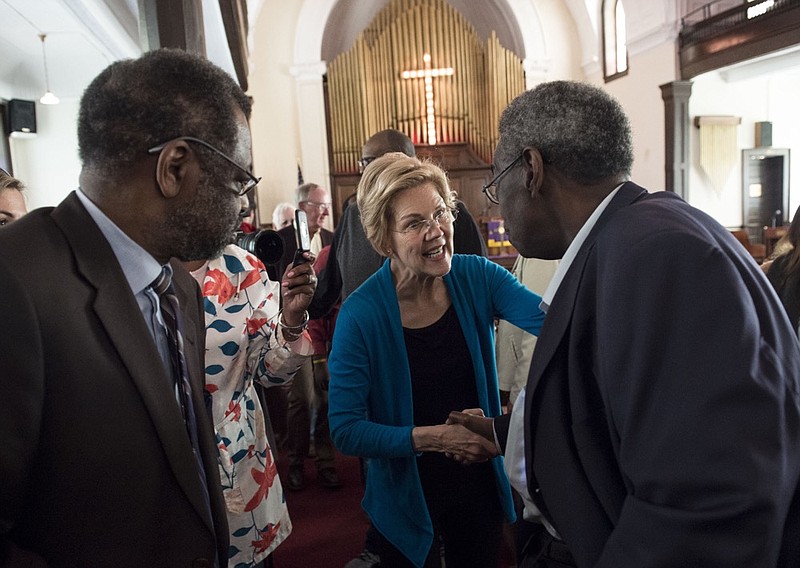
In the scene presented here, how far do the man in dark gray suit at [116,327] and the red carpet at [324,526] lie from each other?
2.10 metres

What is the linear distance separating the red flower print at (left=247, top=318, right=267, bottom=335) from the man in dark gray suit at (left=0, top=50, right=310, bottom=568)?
28.2 inches

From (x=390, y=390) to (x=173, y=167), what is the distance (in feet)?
3.14

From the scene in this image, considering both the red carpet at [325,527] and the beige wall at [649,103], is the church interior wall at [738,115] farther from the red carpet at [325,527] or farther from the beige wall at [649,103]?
the red carpet at [325,527]

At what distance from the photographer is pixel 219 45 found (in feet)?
15.7

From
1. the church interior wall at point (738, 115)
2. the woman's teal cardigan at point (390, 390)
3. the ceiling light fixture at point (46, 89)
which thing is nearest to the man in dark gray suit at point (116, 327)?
the woman's teal cardigan at point (390, 390)

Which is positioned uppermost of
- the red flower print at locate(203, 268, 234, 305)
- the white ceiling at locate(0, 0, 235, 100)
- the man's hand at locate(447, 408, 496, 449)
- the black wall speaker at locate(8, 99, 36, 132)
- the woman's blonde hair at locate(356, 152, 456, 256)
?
the white ceiling at locate(0, 0, 235, 100)

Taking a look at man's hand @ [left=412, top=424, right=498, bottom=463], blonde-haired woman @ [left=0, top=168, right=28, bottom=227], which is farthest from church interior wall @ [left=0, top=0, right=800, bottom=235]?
man's hand @ [left=412, top=424, right=498, bottom=463]

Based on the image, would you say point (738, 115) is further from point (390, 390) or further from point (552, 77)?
point (390, 390)

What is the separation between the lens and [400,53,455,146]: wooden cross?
10250 mm

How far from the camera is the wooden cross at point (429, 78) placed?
10250 mm

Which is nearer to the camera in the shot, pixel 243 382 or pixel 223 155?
pixel 223 155

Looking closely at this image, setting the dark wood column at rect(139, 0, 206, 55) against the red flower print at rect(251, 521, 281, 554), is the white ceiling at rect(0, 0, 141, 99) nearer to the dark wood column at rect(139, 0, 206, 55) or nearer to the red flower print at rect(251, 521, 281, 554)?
the dark wood column at rect(139, 0, 206, 55)

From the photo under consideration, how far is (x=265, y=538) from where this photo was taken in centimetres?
183

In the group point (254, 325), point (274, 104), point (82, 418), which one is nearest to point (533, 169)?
point (82, 418)
